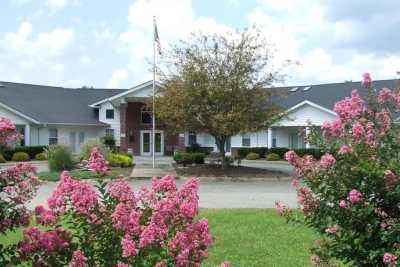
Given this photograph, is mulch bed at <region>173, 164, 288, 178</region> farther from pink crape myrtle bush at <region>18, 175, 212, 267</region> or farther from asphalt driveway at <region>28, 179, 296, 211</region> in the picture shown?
pink crape myrtle bush at <region>18, 175, 212, 267</region>

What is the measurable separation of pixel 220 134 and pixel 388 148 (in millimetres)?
23350

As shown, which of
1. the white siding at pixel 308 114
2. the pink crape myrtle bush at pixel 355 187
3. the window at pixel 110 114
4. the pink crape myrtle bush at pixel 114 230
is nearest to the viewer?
the pink crape myrtle bush at pixel 114 230

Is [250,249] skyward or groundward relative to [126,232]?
groundward

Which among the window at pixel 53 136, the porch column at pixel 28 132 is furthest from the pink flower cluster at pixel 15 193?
the window at pixel 53 136

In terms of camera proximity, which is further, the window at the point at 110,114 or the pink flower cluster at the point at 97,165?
the window at the point at 110,114

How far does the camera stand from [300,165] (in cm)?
495

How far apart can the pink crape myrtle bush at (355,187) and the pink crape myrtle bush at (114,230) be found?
1363 mm

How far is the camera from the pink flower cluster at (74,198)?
11.9ft

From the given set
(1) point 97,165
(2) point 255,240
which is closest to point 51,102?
(2) point 255,240

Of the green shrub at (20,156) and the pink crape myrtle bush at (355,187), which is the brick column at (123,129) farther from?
the pink crape myrtle bush at (355,187)

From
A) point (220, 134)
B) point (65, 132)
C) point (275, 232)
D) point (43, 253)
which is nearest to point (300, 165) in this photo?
point (43, 253)

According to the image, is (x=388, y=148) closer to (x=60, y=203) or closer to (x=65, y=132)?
(x=60, y=203)

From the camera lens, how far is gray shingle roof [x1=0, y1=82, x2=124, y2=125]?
158ft

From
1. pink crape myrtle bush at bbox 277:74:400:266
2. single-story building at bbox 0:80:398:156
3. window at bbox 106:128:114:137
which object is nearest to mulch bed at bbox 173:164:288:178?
single-story building at bbox 0:80:398:156
